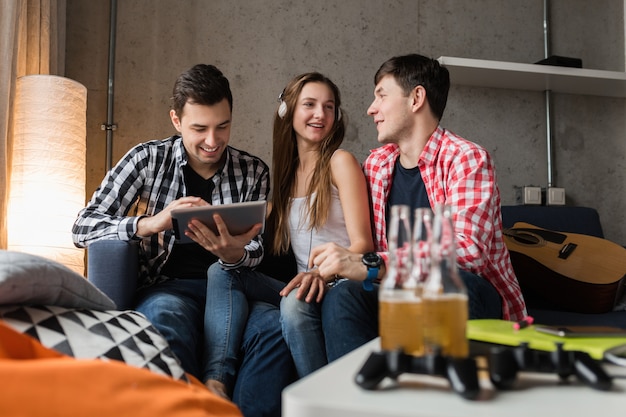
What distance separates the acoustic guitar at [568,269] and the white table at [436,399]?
1601 millimetres

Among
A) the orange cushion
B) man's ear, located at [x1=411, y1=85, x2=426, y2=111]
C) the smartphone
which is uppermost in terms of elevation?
man's ear, located at [x1=411, y1=85, x2=426, y2=111]

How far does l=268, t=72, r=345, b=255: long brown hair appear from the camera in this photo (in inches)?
82.0

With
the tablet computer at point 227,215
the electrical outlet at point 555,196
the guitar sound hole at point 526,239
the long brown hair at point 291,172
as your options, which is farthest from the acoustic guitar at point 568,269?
the tablet computer at point 227,215

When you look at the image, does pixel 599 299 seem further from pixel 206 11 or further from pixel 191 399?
pixel 206 11

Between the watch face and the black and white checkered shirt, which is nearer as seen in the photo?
the watch face

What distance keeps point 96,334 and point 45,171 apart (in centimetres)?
143

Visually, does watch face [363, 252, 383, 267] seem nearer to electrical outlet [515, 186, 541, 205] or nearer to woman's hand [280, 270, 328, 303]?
woman's hand [280, 270, 328, 303]

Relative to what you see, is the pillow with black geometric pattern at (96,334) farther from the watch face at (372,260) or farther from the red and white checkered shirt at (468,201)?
the red and white checkered shirt at (468,201)

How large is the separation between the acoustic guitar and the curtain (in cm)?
188

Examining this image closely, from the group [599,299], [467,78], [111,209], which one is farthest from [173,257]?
[467,78]

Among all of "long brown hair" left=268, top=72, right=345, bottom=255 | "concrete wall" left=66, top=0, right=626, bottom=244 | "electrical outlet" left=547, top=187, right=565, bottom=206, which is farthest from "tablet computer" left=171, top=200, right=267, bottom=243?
"electrical outlet" left=547, top=187, right=565, bottom=206

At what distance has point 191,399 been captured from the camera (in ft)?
2.92

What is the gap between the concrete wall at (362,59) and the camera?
2992 millimetres

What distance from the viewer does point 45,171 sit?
2.31 meters
